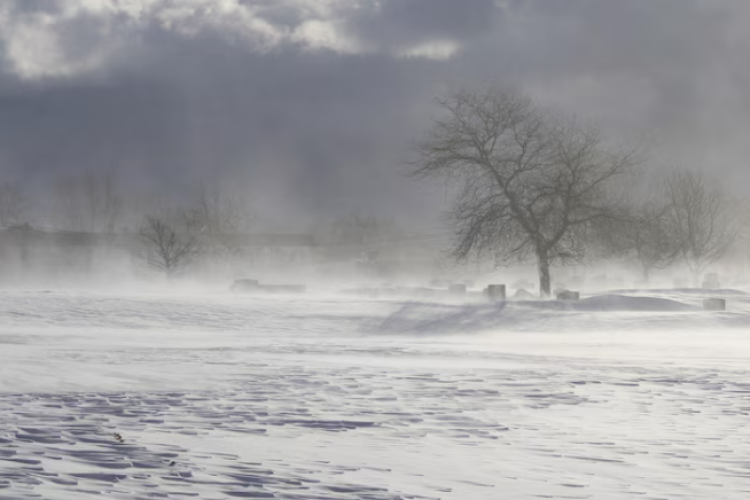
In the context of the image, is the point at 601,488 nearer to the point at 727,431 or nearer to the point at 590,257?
the point at 727,431

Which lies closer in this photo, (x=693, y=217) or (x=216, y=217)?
(x=693, y=217)

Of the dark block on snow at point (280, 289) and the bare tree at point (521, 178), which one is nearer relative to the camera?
the bare tree at point (521, 178)

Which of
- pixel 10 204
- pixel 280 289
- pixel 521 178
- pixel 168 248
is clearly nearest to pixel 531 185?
pixel 521 178

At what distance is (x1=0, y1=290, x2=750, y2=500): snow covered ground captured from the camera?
626 centimetres

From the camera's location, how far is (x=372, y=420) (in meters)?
9.14

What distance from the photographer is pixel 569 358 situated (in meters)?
17.1

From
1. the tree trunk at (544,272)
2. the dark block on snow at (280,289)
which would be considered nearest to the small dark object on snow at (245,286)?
the dark block on snow at (280,289)

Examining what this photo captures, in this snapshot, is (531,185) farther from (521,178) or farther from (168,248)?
(168,248)

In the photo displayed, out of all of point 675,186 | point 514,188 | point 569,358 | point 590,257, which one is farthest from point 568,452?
point 675,186

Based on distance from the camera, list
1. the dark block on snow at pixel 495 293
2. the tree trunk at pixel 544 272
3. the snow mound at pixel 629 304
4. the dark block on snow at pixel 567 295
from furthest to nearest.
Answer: the dark block on snow at pixel 495 293 < the tree trunk at pixel 544 272 < the dark block on snow at pixel 567 295 < the snow mound at pixel 629 304

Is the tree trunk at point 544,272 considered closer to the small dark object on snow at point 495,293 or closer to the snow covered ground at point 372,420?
the small dark object on snow at point 495,293

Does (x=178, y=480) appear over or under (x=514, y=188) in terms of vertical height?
under

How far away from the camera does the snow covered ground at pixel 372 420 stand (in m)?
6.26

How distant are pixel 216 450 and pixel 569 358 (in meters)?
10.7
